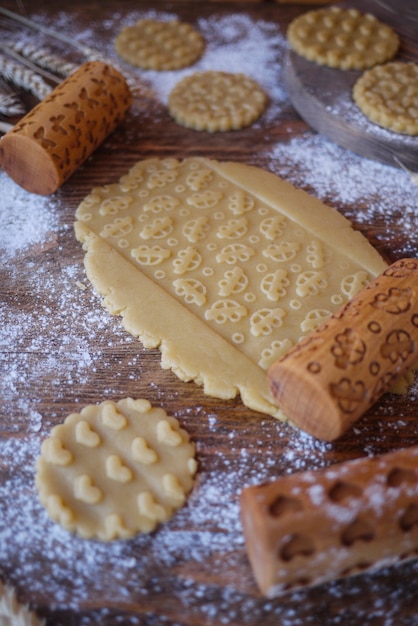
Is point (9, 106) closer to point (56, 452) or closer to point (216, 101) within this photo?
point (216, 101)

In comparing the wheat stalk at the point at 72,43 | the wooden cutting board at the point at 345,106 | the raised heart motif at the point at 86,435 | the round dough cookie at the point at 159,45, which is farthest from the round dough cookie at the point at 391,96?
the raised heart motif at the point at 86,435

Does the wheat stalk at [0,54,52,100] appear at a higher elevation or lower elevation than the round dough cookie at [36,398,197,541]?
higher

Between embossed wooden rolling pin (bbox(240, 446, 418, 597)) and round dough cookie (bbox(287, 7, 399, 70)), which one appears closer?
embossed wooden rolling pin (bbox(240, 446, 418, 597))

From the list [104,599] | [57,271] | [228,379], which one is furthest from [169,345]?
[104,599]

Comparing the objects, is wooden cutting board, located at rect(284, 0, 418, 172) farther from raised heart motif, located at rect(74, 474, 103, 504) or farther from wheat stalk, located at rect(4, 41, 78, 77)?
raised heart motif, located at rect(74, 474, 103, 504)

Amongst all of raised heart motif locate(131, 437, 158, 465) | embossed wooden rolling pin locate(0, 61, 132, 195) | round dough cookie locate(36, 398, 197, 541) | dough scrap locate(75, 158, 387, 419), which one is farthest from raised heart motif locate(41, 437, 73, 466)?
embossed wooden rolling pin locate(0, 61, 132, 195)

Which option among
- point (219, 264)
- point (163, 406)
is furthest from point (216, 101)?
point (163, 406)

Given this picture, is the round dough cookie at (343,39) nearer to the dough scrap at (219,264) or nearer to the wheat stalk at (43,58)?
the dough scrap at (219,264)
